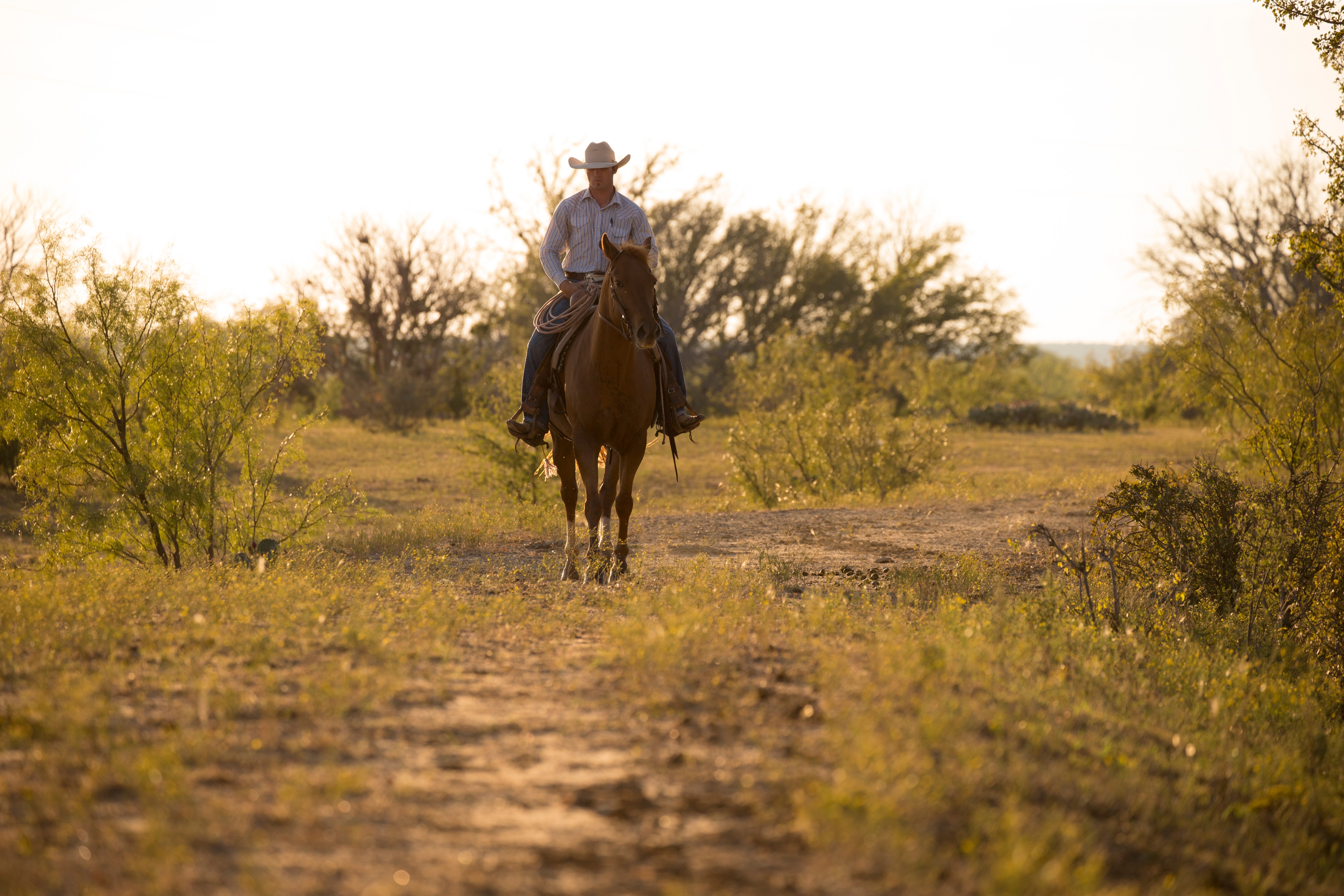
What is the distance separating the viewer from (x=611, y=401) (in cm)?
777

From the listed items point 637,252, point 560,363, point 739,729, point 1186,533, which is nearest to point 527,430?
point 560,363

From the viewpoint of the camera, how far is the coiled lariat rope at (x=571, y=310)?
8133 millimetres

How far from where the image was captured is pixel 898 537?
35.4ft

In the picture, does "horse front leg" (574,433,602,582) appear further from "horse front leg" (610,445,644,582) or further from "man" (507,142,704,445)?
"man" (507,142,704,445)

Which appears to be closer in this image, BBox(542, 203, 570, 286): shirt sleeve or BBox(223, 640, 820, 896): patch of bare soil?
BBox(223, 640, 820, 896): patch of bare soil

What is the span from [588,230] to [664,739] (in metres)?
5.44

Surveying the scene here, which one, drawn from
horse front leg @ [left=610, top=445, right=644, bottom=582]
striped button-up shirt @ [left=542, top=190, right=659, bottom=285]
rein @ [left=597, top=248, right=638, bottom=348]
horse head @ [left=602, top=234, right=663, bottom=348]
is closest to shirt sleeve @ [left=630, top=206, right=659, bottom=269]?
striped button-up shirt @ [left=542, top=190, right=659, bottom=285]

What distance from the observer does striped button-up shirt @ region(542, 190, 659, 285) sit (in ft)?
27.1

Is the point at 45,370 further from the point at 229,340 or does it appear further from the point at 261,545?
the point at 261,545

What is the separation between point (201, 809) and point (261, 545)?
22.3ft

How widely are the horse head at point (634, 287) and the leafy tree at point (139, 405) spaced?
3809 mm

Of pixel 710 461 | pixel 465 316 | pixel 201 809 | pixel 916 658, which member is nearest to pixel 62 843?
pixel 201 809

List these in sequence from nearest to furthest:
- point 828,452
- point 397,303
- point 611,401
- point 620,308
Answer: point 620,308 < point 611,401 < point 828,452 < point 397,303

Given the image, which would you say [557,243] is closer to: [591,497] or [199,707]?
[591,497]
